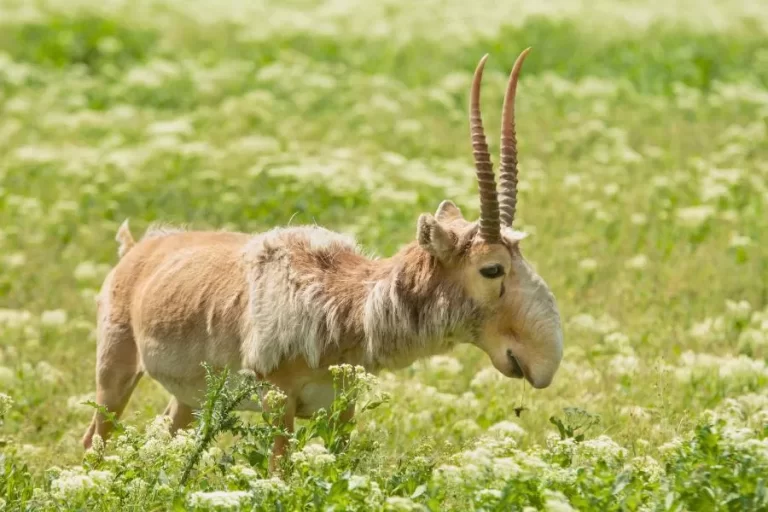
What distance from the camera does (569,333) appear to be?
33.7 ft

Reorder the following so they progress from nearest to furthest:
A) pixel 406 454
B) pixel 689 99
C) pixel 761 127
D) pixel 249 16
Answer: pixel 406 454 < pixel 761 127 < pixel 689 99 < pixel 249 16

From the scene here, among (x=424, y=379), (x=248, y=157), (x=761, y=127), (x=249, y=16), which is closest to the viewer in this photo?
(x=424, y=379)

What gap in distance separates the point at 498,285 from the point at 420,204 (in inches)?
270

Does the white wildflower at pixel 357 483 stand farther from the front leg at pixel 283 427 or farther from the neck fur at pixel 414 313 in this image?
the neck fur at pixel 414 313

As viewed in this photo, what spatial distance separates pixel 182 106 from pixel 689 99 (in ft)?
23.4

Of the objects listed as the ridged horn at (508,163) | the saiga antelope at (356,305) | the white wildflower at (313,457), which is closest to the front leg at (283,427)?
the saiga antelope at (356,305)

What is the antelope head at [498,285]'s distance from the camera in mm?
6414

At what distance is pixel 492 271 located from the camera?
21.1 feet

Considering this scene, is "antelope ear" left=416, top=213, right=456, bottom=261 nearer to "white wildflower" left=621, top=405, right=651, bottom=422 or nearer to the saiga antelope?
the saiga antelope

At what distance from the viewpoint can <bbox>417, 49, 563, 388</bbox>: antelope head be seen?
21.0 feet

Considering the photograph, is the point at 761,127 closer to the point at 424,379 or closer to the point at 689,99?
the point at 689,99

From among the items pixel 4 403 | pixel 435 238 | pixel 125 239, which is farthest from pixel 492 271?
pixel 125 239

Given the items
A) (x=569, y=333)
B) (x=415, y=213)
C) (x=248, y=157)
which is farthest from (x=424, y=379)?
(x=248, y=157)

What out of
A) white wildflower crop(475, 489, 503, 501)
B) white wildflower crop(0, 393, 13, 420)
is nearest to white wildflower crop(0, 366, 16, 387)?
white wildflower crop(0, 393, 13, 420)
